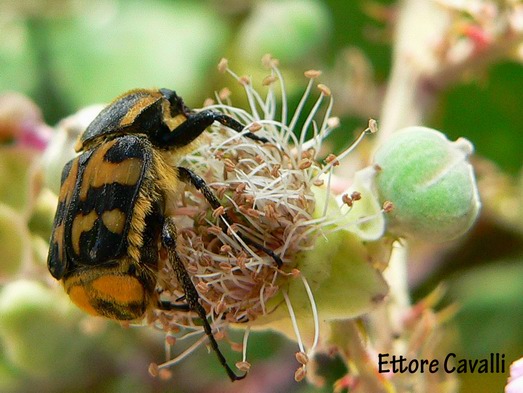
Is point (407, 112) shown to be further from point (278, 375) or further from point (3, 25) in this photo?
point (3, 25)

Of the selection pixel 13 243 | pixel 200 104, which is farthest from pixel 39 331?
pixel 200 104

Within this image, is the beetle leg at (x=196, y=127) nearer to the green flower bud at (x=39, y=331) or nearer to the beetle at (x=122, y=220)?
the beetle at (x=122, y=220)

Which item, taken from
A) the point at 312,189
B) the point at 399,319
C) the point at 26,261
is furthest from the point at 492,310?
the point at 26,261

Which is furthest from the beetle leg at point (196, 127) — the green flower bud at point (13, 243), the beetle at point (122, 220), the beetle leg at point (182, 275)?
the green flower bud at point (13, 243)

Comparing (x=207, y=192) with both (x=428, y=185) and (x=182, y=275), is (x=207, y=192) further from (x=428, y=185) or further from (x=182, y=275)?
(x=428, y=185)

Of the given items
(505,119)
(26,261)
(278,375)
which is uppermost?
(26,261)

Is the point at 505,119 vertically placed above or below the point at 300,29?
below
